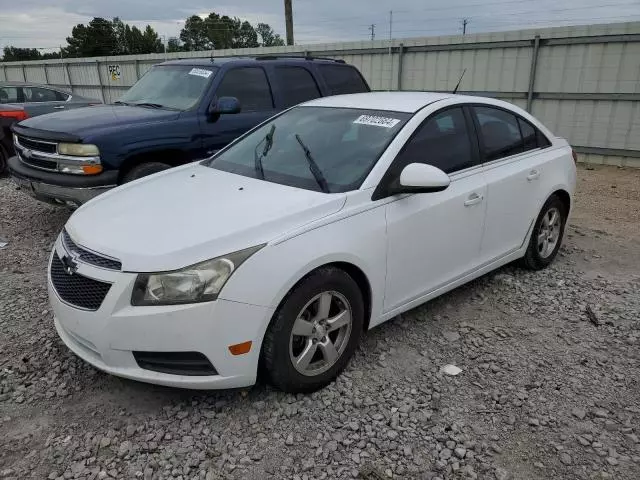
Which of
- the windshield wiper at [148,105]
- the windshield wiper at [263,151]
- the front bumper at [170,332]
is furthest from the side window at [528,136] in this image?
the windshield wiper at [148,105]

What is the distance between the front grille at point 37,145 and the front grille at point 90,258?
2.68 meters

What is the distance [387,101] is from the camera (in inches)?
155

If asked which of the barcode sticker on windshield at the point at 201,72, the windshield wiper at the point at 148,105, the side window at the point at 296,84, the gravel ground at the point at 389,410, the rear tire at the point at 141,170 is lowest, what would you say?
the gravel ground at the point at 389,410

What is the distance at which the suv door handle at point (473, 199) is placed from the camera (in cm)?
371

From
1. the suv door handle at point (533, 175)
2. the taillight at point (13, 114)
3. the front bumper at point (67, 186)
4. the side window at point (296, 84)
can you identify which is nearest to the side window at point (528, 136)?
the suv door handle at point (533, 175)

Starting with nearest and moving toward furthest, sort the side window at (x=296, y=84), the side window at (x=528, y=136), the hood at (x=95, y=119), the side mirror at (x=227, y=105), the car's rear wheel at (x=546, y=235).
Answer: the side window at (x=528, y=136) < the car's rear wheel at (x=546, y=235) < the hood at (x=95, y=119) < the side mirror at (x=227, y=105) < the side window at (x=296, y=84)

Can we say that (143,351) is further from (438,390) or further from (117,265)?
(438,390)

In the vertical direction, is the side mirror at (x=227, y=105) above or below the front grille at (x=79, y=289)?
above

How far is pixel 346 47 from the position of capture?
44.2 feet

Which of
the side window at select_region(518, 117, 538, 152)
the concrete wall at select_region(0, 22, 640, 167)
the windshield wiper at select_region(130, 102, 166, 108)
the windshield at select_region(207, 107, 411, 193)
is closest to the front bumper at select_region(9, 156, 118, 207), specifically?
the windshield wiper at select_region(130, 102, 166, 108)

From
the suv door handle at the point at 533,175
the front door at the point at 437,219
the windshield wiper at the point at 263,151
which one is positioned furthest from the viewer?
the suv door handle at the point at 533,175

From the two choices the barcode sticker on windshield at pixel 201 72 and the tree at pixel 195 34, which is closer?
the barcode sticker on windshield at pixel 201 72

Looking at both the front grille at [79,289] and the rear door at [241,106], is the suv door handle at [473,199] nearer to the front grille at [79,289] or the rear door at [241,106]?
the front grille at [79,289]

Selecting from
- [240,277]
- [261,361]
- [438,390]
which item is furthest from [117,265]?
[438,390]
